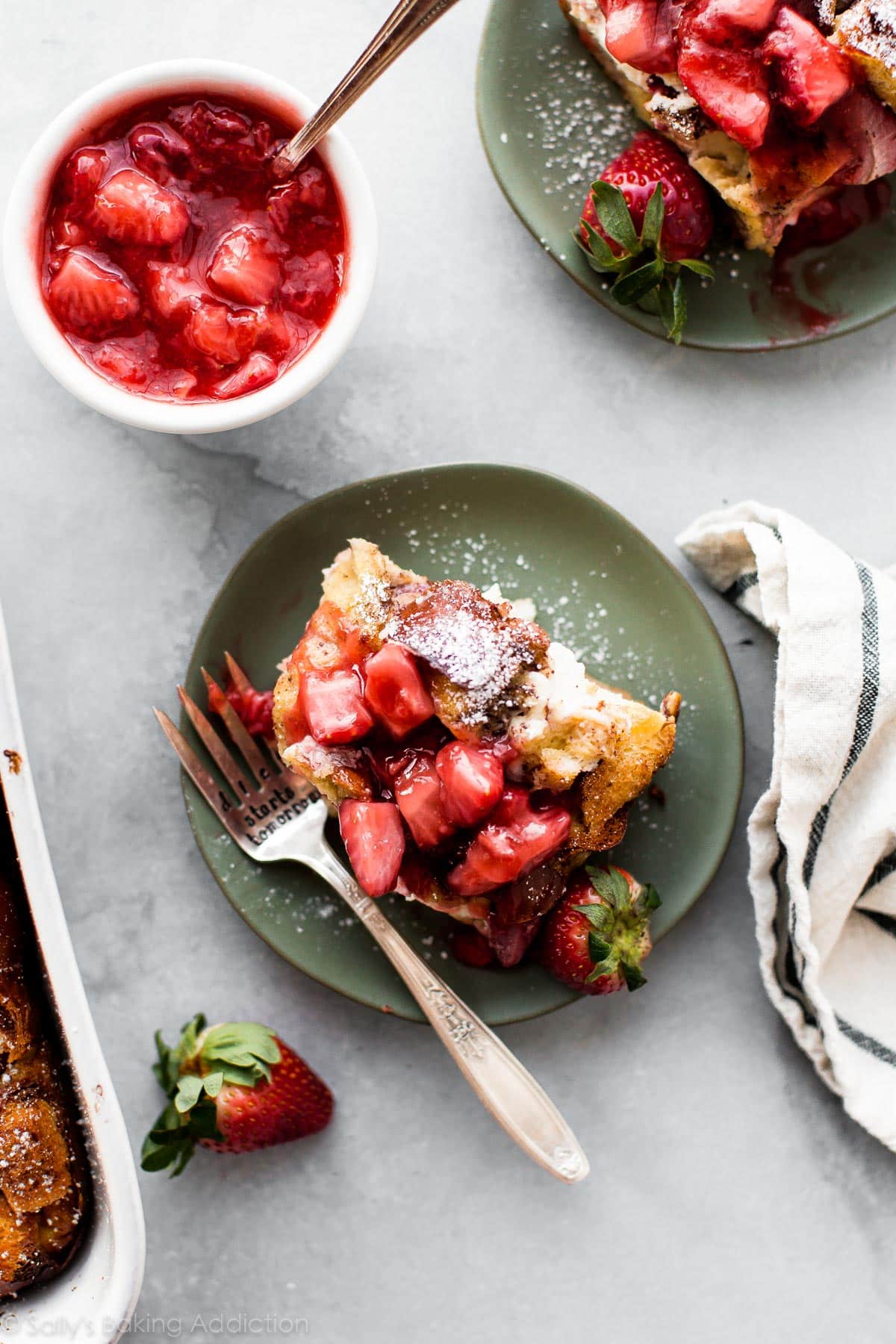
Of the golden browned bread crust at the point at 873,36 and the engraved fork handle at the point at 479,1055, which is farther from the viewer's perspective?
the engraved fork handle at the point at 479,1055

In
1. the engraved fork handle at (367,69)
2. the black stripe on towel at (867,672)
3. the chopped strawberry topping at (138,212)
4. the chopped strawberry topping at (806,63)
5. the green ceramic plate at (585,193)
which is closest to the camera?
the engraved fork handle at (367,69)

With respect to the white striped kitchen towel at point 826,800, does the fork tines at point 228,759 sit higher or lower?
lower

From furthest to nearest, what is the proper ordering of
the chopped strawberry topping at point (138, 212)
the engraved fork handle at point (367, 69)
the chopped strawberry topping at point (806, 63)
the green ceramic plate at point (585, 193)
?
the green ceramic plate at point (585, 193) → the chopped strawberry topping at point (806, 63) → the chopped strawberry topping at point (138, 212) → the engraved fork handle at point (367, 69)

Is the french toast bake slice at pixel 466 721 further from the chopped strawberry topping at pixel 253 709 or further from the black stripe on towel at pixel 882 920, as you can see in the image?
the black stripe on towel at pixel 882 920

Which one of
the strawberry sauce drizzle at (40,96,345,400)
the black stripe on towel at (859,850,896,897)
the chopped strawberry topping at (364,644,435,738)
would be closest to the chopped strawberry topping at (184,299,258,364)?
the strawberry sauce drizzle at (40,96,345,400)

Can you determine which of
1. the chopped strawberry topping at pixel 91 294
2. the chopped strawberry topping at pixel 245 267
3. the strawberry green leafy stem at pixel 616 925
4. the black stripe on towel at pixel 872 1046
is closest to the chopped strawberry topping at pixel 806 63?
the chopped strawberry topping at pixel 245 267

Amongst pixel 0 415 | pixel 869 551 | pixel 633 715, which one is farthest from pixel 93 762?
pixel 869 551

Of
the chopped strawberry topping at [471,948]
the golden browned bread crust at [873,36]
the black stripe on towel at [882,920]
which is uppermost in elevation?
the golden browned bread crust at [873,36]

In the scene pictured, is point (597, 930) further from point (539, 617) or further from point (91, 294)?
point (91, 294)
